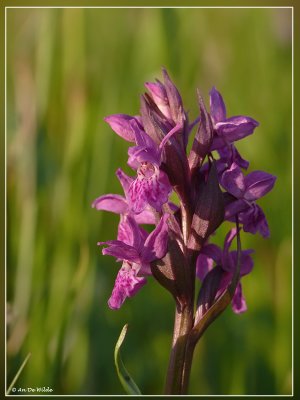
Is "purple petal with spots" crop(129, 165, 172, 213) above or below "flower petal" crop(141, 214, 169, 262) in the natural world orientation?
above

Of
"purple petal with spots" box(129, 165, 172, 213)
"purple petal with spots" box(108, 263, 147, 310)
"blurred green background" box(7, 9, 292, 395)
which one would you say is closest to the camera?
"purple petal with spots" box(129, 165, 172, 213)

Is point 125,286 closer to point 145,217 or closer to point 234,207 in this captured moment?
point 145,217

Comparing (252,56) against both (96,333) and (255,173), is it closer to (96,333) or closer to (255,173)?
(96,333)

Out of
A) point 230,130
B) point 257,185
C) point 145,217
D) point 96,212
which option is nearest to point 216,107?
point 230,130

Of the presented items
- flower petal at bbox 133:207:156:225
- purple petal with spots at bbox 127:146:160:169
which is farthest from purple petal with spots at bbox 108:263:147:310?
purple petal with spots at bbox 127:146:160:169

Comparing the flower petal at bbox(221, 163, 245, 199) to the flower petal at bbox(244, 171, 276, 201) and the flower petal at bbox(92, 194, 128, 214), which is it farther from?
the flower petal at bbox(92, 194, 128, 214)

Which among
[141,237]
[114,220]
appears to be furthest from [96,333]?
[141,237]

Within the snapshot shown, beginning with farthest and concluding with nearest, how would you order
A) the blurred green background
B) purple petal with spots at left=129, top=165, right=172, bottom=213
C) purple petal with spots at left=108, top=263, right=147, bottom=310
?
the blurred green background < purple petal with spots at left=108, top=263, right=147, bottom=310 < purple petal with spots at left=129, top=165, right=172, bottom=213
